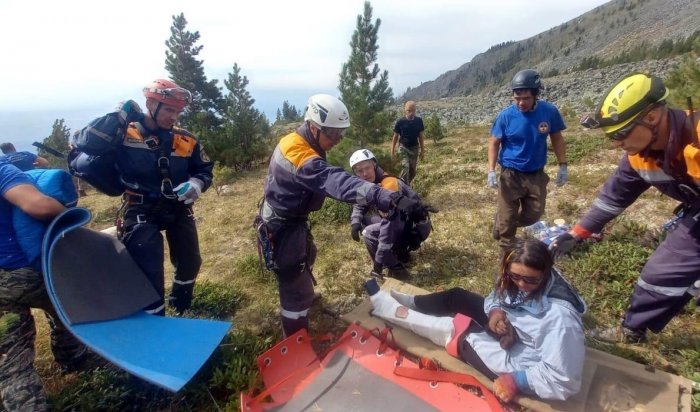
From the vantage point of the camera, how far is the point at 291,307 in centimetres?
383

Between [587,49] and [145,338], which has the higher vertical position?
[587,49]

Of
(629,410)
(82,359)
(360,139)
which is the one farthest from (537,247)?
(360,139)

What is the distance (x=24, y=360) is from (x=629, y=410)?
4.54 metres

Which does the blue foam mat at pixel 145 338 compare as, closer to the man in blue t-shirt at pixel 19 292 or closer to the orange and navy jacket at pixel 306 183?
the man in blue t-shirt at pixel 19 292

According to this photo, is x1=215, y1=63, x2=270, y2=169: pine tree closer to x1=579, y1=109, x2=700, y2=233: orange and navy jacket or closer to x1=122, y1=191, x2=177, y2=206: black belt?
x1=122, y1=191, x2=177, y2=206: black belt

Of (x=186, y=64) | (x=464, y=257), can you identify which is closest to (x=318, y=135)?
(x=464, y=257)

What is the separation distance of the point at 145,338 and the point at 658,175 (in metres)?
4.44

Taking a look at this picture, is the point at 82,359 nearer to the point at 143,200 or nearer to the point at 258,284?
the point at 143,200

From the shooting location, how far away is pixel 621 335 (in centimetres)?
375

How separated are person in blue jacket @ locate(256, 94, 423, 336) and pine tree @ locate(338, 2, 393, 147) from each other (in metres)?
7.31

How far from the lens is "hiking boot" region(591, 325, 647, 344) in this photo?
12.0 feet

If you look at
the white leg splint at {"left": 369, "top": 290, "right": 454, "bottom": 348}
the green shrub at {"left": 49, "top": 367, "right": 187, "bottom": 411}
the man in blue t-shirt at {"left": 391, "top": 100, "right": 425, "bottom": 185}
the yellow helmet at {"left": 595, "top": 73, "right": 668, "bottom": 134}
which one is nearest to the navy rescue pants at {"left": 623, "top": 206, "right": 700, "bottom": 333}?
the yellow helmet at {"left": 595, "top": 73, "right": 668, "bottom": 134}

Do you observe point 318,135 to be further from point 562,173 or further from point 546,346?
point 562,173

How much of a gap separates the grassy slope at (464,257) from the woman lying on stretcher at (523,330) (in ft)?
4.10
